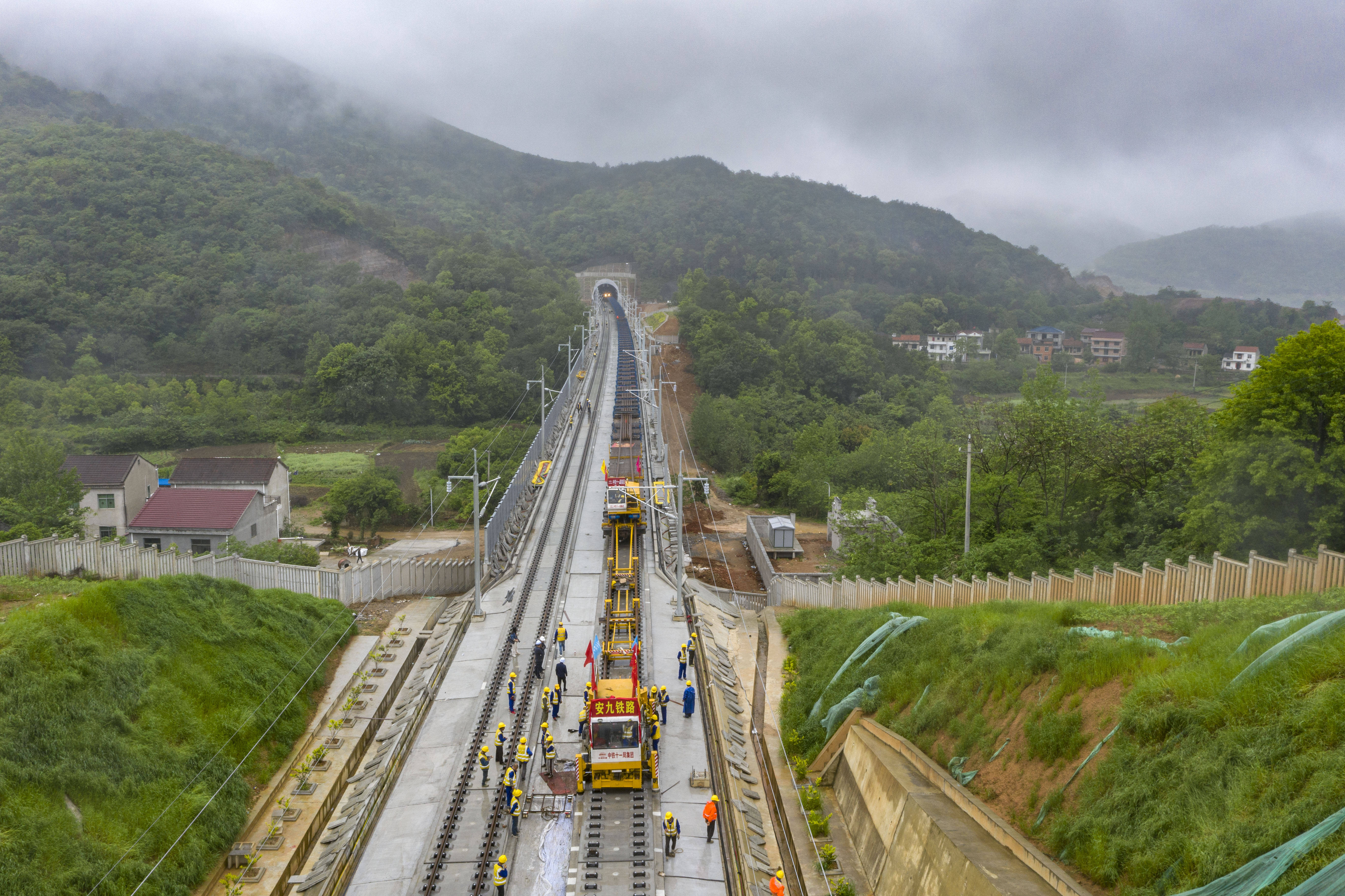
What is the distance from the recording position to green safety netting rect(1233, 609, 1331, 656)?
12.0 m

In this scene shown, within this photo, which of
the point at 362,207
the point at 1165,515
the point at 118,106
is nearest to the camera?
the point at 1165,515

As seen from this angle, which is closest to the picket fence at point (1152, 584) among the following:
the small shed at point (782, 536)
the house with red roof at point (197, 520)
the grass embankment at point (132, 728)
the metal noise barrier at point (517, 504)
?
the small shed at point (782, 536)

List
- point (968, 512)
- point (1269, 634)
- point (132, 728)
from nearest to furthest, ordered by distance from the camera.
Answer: point (1269, 634) → point (132, 728) → point (968, 512)

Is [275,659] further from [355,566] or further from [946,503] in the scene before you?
[946,503]

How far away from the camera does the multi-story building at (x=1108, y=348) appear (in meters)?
125

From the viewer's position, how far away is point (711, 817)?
16031 mm

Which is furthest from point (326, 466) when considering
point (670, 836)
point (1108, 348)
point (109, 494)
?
point (1108, 348)

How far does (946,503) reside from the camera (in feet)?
124

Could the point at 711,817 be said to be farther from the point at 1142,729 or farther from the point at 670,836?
the point at 1142,729

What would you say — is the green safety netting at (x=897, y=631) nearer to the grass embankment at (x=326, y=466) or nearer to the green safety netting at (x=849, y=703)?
the green safety netting at (x=849, y=703)

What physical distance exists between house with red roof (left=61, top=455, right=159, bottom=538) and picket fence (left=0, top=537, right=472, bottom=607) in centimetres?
973

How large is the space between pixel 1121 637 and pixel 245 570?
1041 inches

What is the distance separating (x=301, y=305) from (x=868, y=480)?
62.0 meters

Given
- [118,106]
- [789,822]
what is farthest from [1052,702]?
[118,106]
